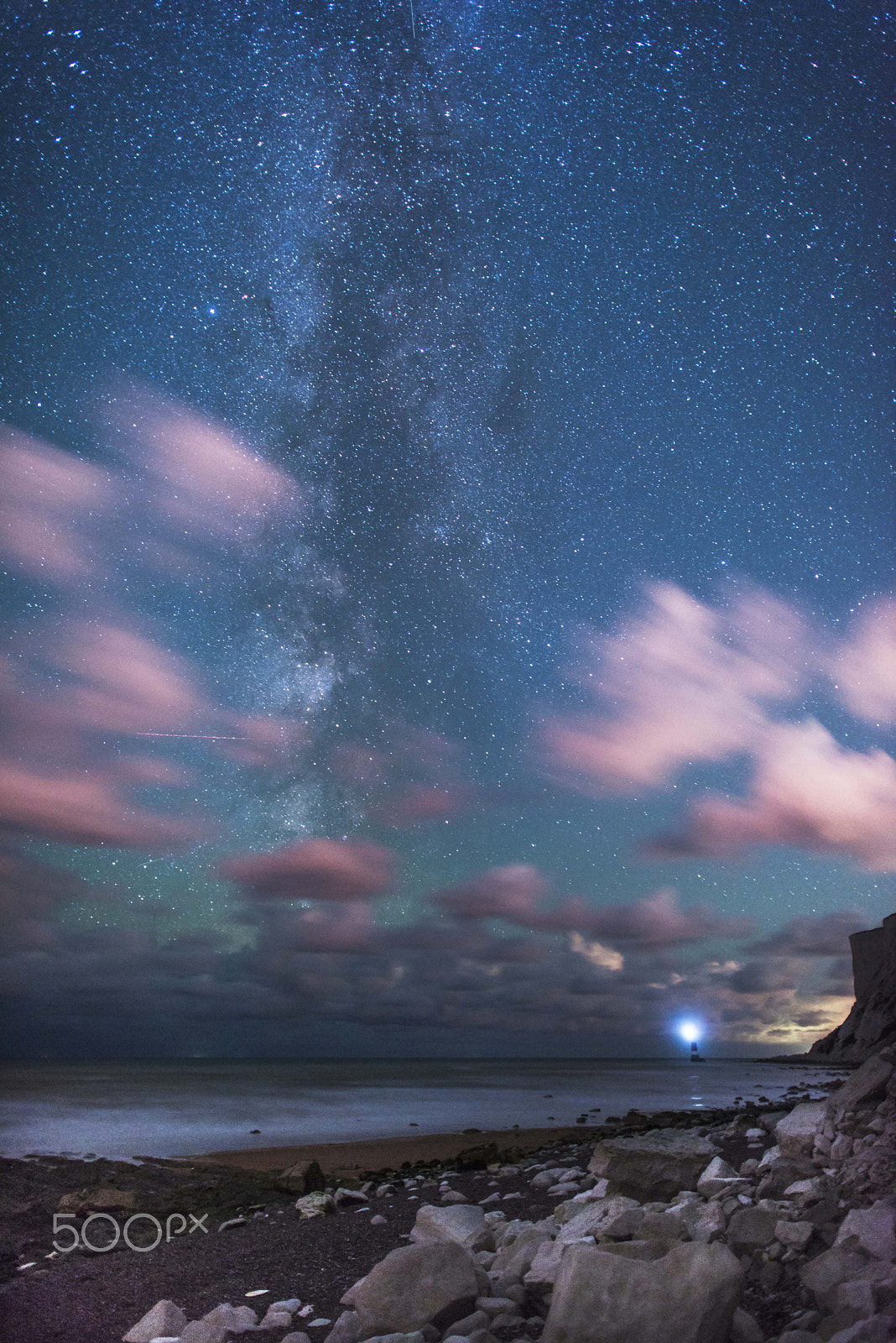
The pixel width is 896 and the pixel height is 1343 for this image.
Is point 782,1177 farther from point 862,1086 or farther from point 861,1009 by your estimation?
point 861,1009

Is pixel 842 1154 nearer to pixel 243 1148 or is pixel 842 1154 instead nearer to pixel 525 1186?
pixel 525 1186

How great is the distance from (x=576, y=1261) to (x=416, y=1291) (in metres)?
1.13

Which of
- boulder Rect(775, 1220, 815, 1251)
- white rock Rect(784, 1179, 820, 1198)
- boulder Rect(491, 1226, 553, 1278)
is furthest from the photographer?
white rock Rect(784, 1179, 820, 1198)

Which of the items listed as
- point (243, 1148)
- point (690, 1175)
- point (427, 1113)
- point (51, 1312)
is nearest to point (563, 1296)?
point (690, 1175)

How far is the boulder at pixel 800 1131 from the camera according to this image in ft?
18.2

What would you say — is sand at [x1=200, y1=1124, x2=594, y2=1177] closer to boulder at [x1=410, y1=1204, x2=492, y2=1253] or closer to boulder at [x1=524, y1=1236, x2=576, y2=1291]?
boulder at [x1=410, y1=1204, x2=492, y2=1253]

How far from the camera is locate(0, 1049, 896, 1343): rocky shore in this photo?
3.42m

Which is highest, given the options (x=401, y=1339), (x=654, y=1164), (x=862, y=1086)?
(x=862, y=1086)

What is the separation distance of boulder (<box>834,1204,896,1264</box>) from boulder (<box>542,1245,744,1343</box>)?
0.66 metres

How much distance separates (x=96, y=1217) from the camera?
792 centimetres

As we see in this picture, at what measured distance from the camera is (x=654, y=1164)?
6.09 meters

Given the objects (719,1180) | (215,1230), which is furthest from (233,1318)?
(719,1180)

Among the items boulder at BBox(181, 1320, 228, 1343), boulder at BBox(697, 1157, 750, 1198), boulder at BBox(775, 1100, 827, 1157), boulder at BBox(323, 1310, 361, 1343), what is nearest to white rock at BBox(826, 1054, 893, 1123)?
boulder at BBox(775, 1100, 827, 1157)

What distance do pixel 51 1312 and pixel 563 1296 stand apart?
142 inches
